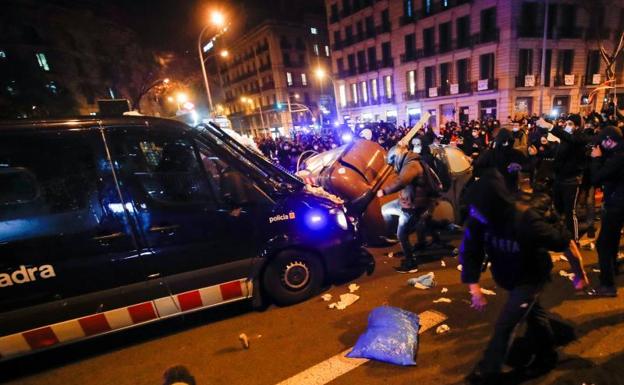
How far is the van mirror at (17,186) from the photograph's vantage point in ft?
9.14

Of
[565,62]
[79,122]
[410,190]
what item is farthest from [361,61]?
[79,122]

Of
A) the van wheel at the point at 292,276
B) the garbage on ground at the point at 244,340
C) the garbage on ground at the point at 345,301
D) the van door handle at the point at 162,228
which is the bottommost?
the garbage on ground at the point at 345,301

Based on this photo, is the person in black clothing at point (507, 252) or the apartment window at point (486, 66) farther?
the apartment window at point (486, 66)

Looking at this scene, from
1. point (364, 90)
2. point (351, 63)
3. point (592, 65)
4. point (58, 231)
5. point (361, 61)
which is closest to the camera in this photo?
point (58, 231)

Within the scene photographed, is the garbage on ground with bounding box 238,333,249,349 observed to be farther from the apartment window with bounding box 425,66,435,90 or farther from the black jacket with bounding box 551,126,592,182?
the apartment window with bounding box 425,66,435,90

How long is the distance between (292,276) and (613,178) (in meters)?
3.48

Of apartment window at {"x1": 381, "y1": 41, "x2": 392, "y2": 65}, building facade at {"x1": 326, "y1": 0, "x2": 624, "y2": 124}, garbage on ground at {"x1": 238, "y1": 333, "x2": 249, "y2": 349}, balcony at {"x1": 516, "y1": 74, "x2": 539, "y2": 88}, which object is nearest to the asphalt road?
garbage on ground at {"x1": 238, "y1": 333, "x2": 249, "y2": 349}

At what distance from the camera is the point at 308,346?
3211mm

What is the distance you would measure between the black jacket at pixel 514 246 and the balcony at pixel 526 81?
98.9 ft

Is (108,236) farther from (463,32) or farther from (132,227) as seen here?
(463,32)

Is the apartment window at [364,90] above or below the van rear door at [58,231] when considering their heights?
above

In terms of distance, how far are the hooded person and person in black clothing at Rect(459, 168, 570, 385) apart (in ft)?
6.78

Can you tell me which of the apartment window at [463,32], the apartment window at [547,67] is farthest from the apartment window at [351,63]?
the apartment window at [547,67]

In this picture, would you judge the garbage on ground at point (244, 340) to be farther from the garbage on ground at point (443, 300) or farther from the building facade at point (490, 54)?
the building facade at point (490, 54)
